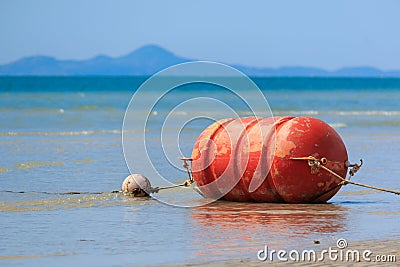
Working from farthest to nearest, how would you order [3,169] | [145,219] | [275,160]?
[3,169] → [275,160] → [145,219]

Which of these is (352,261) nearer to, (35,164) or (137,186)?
(137,186)

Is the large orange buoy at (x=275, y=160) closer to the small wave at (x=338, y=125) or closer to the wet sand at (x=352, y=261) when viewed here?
the wet sand at (x=352, y=261)

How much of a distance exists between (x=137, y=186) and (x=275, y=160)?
7.71 feet

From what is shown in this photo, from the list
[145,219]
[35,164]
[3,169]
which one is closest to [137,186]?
[145,219]

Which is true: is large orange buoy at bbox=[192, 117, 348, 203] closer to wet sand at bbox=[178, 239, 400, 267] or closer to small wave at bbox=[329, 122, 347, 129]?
Result: wet sand at bbox=[178, 239, 400, 267]

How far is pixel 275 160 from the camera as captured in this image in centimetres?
1184

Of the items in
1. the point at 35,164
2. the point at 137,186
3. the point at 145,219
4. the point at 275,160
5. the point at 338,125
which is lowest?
the point at 145,219

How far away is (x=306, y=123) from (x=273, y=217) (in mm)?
1588

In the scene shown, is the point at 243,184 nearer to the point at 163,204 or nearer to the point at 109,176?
the point at 163,204

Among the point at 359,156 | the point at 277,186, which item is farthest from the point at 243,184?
the point at 359,156

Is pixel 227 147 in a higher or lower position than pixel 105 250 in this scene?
higher

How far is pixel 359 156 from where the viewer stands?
19766 millimetres

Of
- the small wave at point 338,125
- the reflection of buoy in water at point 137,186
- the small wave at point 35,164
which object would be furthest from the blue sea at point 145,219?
the small wave at point 338,125

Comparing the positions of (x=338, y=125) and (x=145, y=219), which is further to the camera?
(x=338, y=125)
